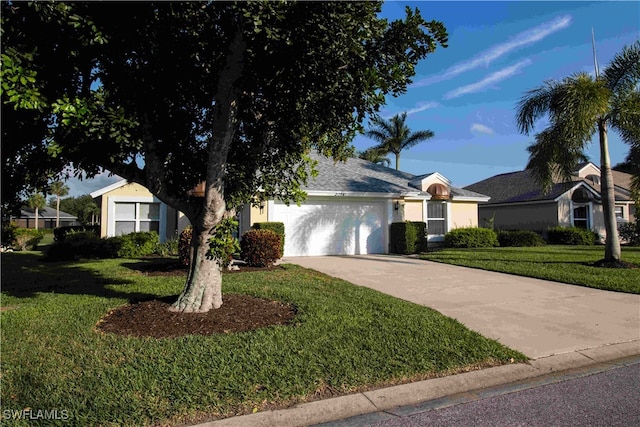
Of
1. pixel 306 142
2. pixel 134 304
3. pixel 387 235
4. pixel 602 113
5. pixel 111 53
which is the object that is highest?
pixel 602 113

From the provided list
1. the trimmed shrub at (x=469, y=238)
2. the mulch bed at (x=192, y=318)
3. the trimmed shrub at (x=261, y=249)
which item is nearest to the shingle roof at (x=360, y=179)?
the trimmed shrub at (x=469, y=238)

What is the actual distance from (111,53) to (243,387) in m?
4.25

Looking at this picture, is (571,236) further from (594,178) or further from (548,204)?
(594,178)

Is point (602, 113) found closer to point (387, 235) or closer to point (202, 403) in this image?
point (387, 235)

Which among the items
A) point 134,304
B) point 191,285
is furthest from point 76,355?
point 134,304

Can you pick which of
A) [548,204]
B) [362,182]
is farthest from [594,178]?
[362,182]

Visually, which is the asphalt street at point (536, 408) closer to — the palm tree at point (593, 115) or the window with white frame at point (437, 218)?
the palm tree at point (593, 115)

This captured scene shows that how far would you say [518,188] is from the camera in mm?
26797

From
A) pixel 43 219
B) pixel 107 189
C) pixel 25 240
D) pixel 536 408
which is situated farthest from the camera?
pixel 43 219

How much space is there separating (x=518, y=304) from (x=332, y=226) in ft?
30.1

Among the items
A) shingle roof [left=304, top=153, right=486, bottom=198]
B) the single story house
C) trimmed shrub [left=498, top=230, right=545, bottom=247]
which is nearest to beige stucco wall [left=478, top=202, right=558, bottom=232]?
trimmed shrub [left=498, top=230, right=545, bottom=247]

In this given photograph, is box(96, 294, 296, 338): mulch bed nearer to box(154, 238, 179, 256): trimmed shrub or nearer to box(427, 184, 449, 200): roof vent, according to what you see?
box(154, 238, 179, 256): trimmed shrub

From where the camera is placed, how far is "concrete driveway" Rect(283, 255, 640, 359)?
5438 millimetres

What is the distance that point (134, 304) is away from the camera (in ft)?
21.7
